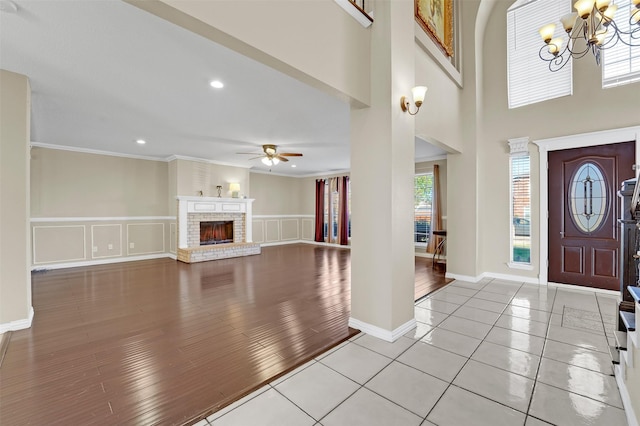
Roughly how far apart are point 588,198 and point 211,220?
7791mm

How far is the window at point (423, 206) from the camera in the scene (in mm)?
7281

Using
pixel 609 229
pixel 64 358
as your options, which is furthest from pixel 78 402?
pixel 609 229

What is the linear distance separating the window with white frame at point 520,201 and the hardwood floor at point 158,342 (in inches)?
55.6

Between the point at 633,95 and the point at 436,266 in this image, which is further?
the point at 436,266

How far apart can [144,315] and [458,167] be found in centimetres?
521

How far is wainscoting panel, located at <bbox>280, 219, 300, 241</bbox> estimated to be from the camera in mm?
10008

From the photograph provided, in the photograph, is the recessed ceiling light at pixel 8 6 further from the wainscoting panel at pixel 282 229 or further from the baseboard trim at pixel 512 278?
the wainscoting panel at pixel 282 229

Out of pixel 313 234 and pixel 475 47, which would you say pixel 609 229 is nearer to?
pixel 475 47

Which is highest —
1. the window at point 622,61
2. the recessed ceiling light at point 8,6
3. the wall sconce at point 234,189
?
the window at point 622,61

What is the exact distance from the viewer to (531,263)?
14.8 feet

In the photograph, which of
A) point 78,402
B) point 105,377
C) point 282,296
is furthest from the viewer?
point 282,296

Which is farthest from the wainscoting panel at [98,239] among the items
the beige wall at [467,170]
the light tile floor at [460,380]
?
the beige wall at [467,170]

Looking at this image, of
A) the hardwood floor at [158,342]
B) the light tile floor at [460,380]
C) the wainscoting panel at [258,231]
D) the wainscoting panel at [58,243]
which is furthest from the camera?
the wainscoting panel at [258,231]

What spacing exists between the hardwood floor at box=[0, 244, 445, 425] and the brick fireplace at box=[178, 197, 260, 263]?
1.63 meters
